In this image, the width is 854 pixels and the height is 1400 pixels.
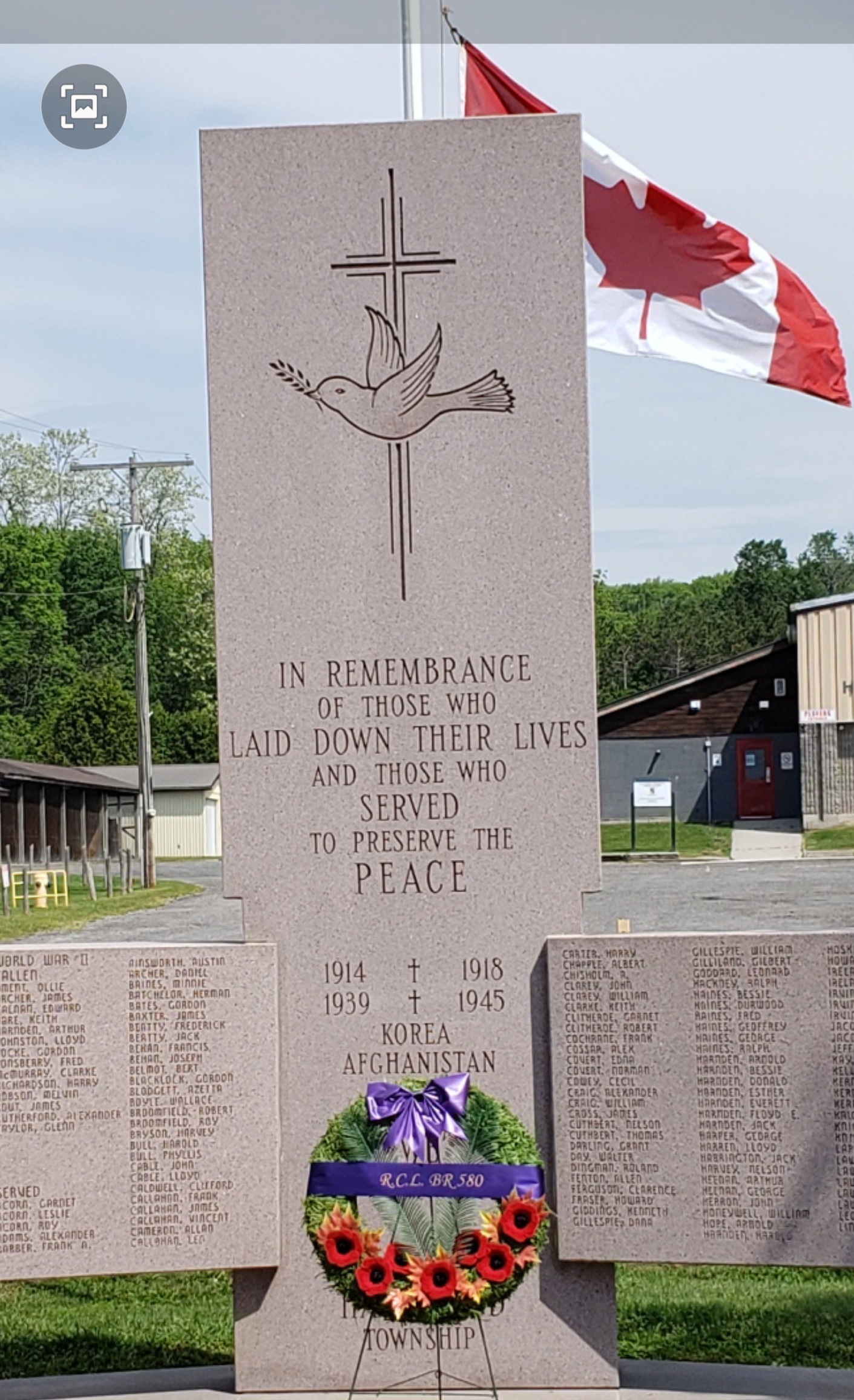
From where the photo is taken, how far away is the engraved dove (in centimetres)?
592

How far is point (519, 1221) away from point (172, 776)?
55740mm

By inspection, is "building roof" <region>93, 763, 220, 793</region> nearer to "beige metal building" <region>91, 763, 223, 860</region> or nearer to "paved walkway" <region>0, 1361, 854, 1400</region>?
"beige metal building" <region>91, 763, 223, 860</region>

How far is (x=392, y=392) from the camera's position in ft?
19.5

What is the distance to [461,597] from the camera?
5.91 metres

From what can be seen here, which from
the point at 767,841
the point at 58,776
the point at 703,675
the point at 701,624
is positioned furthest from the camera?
the point at 701,624

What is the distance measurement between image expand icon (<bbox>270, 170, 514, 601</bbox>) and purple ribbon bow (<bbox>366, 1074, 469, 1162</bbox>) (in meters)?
1.83

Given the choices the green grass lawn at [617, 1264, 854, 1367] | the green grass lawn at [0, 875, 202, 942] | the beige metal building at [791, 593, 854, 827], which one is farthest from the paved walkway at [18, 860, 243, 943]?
the beige metal building at [791, 593, 854, 827]

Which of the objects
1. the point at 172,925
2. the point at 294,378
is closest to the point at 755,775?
the point at 172,925

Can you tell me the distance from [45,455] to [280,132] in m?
69.9

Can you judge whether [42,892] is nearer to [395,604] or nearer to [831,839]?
[831,839]

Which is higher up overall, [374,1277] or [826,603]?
[826,603]

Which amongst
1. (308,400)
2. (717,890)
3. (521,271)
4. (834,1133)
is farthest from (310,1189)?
(717,890)

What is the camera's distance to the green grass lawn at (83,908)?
23.8 meters

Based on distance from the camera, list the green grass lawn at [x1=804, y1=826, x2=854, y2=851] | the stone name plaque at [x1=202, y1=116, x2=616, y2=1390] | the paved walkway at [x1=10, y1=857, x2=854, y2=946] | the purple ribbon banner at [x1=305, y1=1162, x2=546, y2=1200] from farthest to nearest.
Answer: the green grass lawn at [x1=804, y1=826, x2=854, y2=851] < the paved walkway at [x1=10, y1=857, x2=854, y2=946] < the stone name plaque at [x1=202, y1=116, x2=616, y2=1390] < the purple ribbon banner at [x1=305, y1=1162, x2=546, y2=1200]
